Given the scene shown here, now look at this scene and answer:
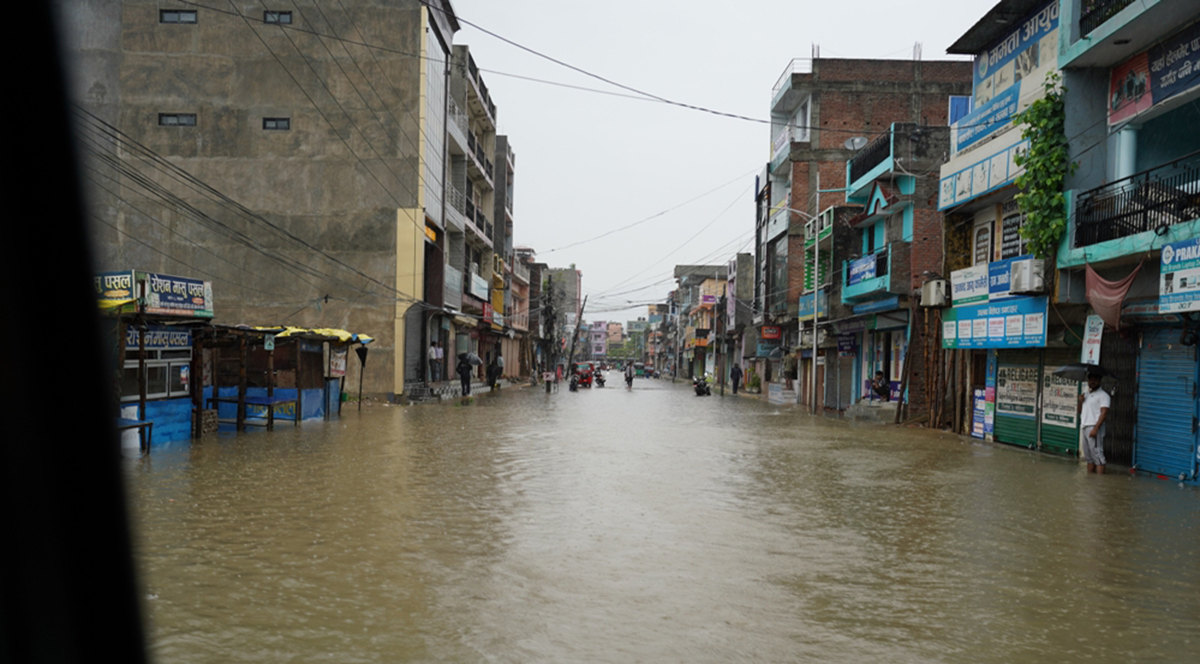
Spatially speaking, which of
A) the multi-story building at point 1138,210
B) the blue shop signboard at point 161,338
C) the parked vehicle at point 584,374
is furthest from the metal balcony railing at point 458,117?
the multi-story building at point 1138,210

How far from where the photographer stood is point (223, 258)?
115 ft

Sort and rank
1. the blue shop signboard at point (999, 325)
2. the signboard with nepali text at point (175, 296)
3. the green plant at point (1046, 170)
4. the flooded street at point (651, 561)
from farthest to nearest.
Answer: the blue shop signboard at point (999, 325), the green plant at point (1046, 170), the signboard with nepali text at point (175, 296), the flooded street at point (651, 561)

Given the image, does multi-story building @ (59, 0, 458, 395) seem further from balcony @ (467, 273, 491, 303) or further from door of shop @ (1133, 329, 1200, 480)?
door of shop @ (1133, 329, 1200, 480)

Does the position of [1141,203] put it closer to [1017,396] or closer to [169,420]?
[1017,396]

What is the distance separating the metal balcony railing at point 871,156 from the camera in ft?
105

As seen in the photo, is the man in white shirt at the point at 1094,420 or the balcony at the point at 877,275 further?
the balcony at the point at 877,275

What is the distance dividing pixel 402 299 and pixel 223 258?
7258 millimetres

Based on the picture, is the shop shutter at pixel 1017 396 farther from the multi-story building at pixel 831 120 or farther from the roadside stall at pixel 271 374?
the multi-story building at pixel 831 120

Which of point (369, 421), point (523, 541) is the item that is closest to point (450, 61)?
point (369, 421)

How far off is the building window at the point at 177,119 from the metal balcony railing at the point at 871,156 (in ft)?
87.5

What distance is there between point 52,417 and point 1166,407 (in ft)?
60.7

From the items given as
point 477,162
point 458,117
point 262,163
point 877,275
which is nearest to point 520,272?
point 477,162

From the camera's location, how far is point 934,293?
25.1 m

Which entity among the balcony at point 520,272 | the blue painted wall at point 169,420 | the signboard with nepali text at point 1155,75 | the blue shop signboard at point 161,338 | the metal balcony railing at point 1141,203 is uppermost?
the balcony at point 520,272
